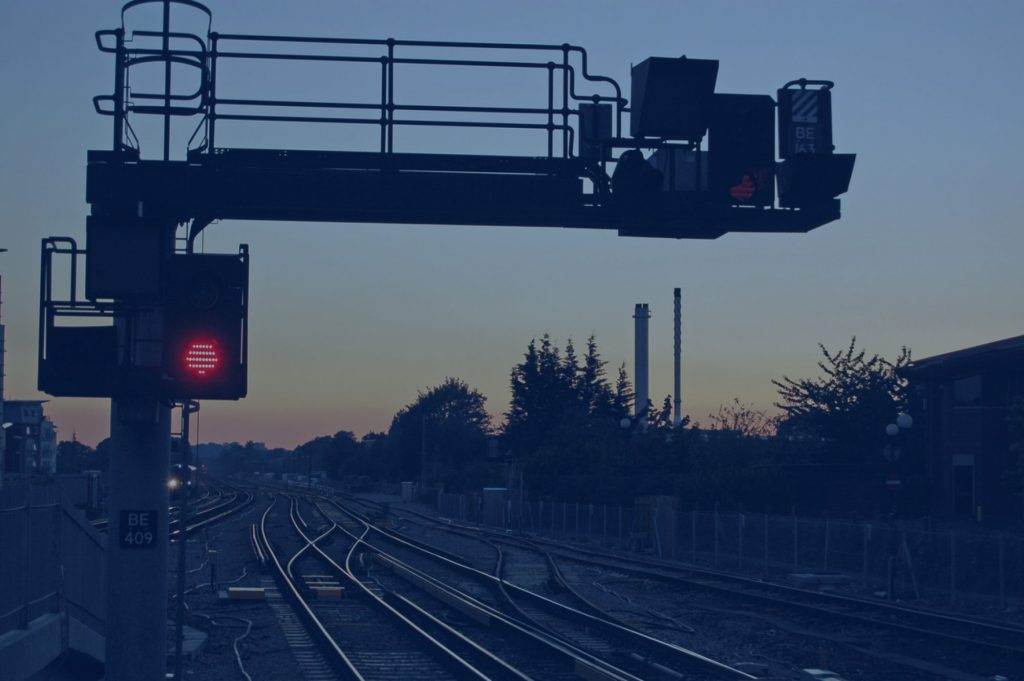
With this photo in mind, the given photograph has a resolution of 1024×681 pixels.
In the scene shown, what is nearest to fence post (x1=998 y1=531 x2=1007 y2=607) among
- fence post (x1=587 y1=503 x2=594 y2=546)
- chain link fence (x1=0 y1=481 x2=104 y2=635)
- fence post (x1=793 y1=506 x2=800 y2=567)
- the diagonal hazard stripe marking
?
fence post (x1=793 y1=506 x2=800 y2=567)

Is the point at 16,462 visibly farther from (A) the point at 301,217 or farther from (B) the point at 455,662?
(A) the point at 301,217

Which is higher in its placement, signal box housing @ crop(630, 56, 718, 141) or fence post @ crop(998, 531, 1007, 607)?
signal box housing @ crop(630, 56, 718, 141)

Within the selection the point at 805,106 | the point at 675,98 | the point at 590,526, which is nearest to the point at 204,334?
the point at 675,98

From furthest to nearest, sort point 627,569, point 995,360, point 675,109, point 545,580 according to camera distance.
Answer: point 995,360 < point 627,569 < point 545,580 < point 675,109

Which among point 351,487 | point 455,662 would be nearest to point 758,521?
point 455,662

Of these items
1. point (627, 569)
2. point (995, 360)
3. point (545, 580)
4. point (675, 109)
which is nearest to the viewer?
point (675, 109)

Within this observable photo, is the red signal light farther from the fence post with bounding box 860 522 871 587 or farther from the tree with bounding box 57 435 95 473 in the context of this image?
the tree with bounding box 57 435 95 473

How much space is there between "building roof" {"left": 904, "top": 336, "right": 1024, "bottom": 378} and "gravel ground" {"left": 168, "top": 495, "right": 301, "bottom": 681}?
23.9m

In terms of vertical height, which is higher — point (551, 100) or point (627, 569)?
point (551, 100)

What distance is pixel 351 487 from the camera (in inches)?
5674

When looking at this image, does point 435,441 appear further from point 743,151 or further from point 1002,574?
point 743,151

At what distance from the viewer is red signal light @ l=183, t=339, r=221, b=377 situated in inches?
330

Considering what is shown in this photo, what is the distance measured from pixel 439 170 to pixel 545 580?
21.3m

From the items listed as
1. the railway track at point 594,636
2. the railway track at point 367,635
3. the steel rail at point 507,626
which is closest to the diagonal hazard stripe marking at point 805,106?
the steel rail at point 507,626
